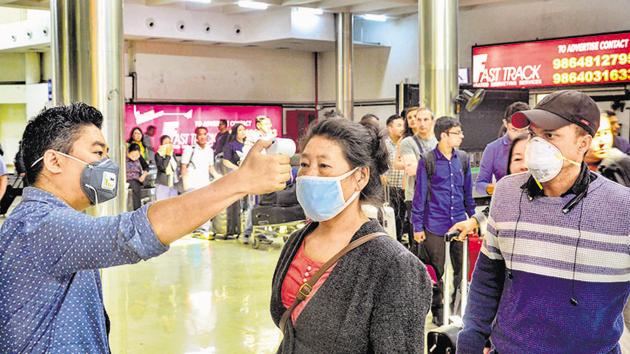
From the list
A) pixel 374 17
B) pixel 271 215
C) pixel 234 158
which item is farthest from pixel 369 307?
pixel 374 17

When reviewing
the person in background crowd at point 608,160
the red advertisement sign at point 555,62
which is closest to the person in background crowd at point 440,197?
the person in background crowd at point 608,160

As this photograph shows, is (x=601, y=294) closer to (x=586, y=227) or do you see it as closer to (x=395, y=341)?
(x=586, y=227)

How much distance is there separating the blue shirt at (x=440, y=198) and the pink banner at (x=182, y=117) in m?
11.8

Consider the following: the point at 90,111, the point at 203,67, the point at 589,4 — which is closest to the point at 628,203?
the point at 90,111

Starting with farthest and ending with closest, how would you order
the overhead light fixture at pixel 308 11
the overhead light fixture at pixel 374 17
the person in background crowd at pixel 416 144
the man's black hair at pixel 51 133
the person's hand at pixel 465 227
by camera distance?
the overhead light fixture at pixel 374 17, the overhead light fixture at pixel 308 11, the person in background crowd at pixel 416 144, the person's hand at pixel 465 227, the man's black hair at pixel 51 133

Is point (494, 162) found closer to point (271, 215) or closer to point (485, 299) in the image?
point (485, 299)

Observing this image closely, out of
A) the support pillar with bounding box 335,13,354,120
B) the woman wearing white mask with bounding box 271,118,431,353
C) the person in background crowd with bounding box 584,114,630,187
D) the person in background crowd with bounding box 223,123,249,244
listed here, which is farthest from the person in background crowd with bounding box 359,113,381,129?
the support pillar with bounding box 335,13,354,120

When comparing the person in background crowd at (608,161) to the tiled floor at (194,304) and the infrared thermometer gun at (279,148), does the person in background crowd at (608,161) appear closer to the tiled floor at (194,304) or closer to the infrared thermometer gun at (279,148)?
the infrared thermometer gun at (279,148)

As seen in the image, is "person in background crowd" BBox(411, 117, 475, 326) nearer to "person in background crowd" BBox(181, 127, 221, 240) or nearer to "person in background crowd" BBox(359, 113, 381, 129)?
"person in background crowd" BBox(359, 113, 381, 129)

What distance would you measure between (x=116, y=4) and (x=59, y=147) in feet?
16.3

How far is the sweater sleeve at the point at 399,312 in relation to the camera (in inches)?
86.5

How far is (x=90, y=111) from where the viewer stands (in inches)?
95.0

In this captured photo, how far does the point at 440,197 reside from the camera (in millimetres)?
6418

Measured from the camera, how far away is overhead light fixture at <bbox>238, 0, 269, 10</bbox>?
51.6 ft
